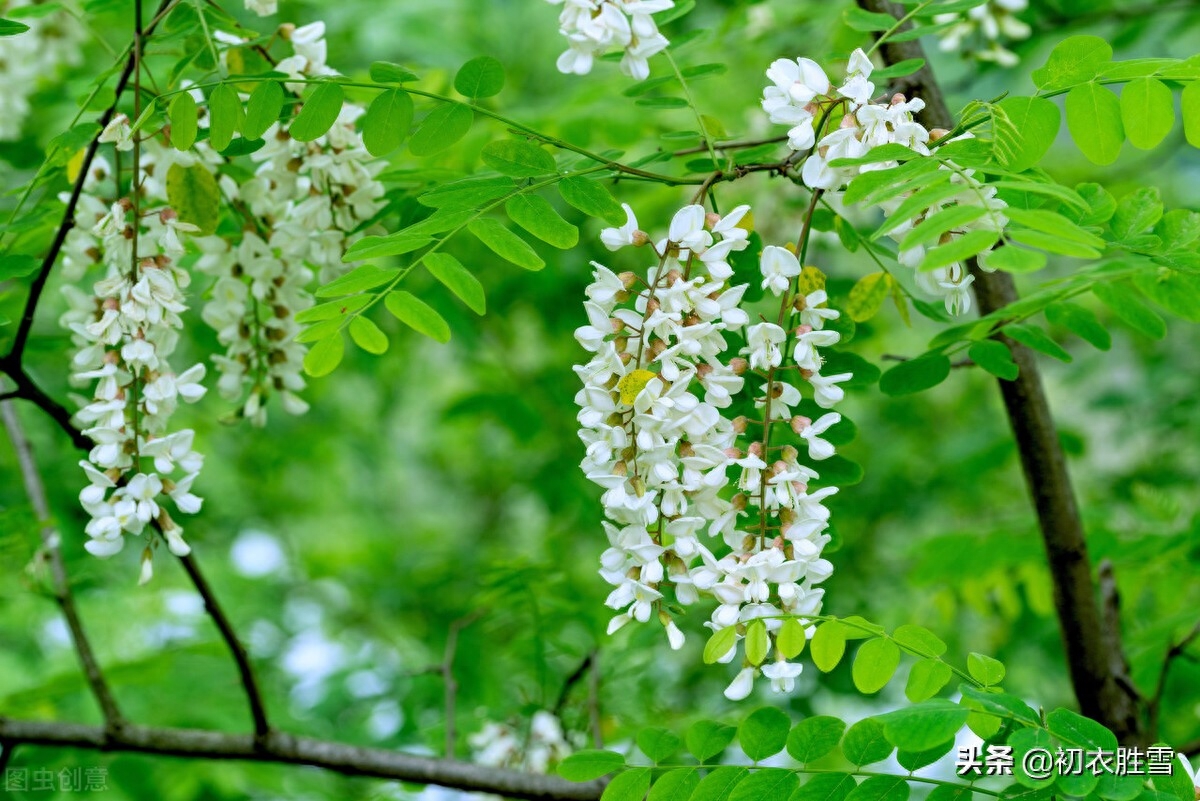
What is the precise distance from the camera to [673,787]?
1096 mm

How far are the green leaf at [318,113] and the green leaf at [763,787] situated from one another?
2.57 ft

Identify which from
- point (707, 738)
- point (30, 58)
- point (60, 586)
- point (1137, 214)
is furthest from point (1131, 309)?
point (30, 58)

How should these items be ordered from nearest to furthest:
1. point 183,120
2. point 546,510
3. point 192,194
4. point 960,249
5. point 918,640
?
point 960,249 < point 918,640 < point 183,120 < point 192,194 < point 546,510

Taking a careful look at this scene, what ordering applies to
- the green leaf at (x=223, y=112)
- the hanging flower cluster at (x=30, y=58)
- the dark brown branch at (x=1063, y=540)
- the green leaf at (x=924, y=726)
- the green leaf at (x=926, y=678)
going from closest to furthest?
1. the green leaf at (x=924, y=726)
2. the green leaf at (x=926, y=678)
3. the green leaf at (x=223, y=112)
4. the dark brown branch at (x=1063, y=540)
5. the hanging flower cluster at (x=30, y=58)

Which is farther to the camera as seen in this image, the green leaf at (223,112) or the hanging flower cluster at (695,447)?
the green leaf at (223,112)

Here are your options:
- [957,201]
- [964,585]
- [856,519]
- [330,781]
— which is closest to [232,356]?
[957,201]

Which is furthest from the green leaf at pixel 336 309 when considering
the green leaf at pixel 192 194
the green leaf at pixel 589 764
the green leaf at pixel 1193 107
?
the green leaf at pixel 1193 107

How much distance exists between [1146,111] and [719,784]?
0.77 meters

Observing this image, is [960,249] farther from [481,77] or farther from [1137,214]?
[481,77]

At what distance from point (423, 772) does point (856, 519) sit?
2205mm

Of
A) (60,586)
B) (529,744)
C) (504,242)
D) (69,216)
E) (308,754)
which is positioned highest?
(69,216)

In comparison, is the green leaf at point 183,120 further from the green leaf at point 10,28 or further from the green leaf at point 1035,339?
the green leaf at point 1035,339

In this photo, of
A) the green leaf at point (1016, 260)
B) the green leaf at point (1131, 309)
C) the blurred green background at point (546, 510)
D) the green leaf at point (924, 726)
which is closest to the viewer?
the green leaf at point (1016, 260)

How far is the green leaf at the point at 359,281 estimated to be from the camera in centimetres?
111
